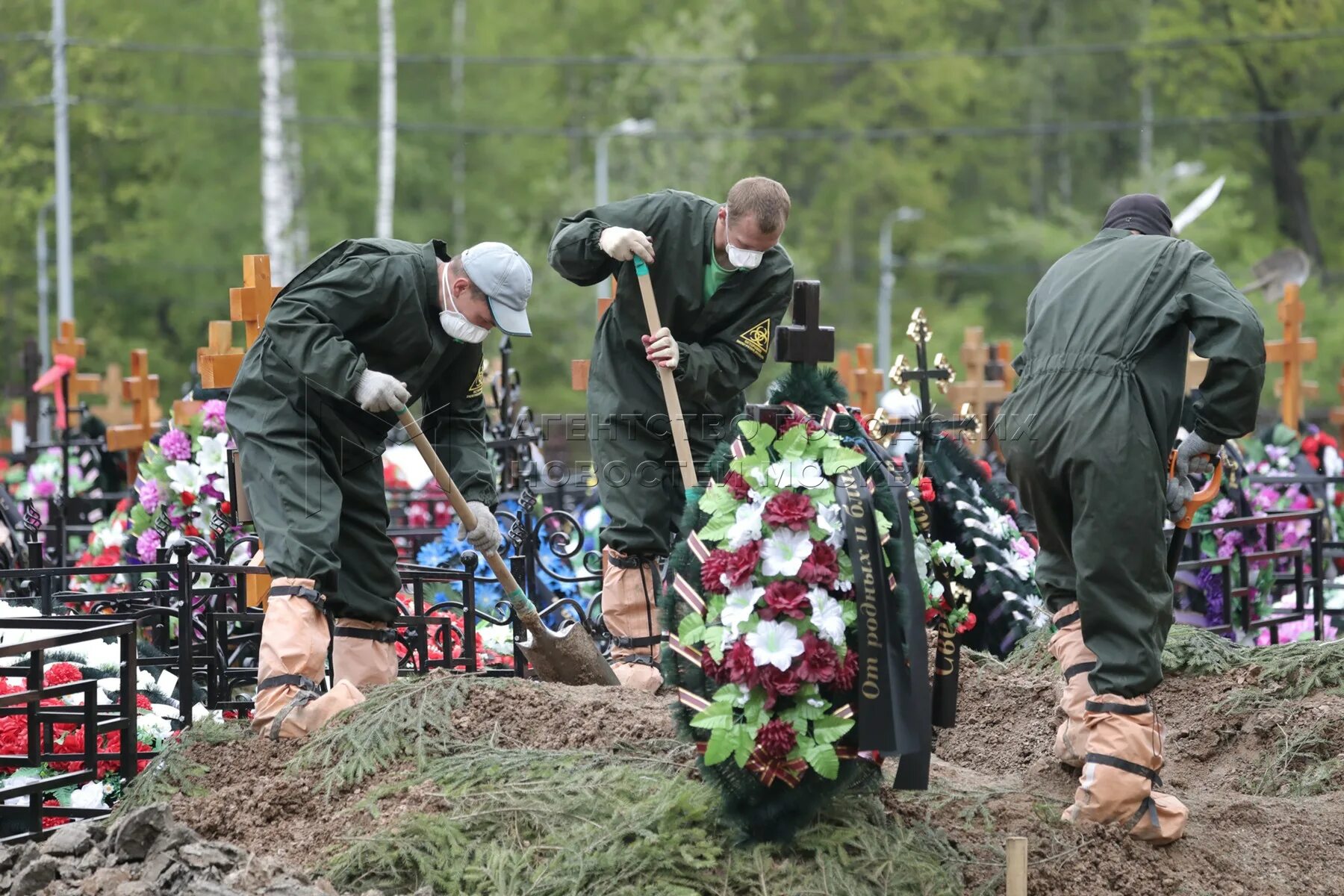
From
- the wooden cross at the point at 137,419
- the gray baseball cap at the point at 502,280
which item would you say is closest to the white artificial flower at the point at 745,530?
the gray baseball cap at the point at 502,280

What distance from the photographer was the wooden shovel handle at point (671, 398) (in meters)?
6.02

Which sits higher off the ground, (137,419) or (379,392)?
(379,392)

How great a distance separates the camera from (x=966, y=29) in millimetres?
37438

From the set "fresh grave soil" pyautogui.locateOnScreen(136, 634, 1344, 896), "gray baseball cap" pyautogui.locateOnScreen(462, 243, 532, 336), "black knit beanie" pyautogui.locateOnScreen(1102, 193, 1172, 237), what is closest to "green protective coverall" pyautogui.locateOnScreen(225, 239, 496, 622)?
"gray baseball cap" pyautogui.locateOnScreen(462, 243, 532, 336)

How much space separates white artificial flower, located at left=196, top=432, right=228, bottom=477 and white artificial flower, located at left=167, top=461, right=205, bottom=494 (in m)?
0.04

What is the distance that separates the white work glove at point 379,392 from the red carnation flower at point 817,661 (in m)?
1.93

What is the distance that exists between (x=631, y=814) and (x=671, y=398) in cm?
225

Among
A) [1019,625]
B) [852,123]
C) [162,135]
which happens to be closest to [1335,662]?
[1019,625]

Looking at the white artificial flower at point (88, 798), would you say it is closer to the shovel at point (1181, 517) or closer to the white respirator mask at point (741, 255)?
the white respirator mask at point (741, 255)

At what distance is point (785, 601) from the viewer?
3939 mm

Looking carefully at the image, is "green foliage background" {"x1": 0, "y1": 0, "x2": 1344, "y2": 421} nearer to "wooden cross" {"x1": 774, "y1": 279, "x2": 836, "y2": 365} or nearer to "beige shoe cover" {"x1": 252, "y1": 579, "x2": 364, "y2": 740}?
"beige shoe cover" {"x1": 252, "y1": 579, "x2": 364, "y2": 740}

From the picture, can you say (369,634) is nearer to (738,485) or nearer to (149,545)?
(738,485)

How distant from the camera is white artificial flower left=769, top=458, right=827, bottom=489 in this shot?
406 centimetres

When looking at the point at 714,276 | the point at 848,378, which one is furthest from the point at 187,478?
the point at 848,378
